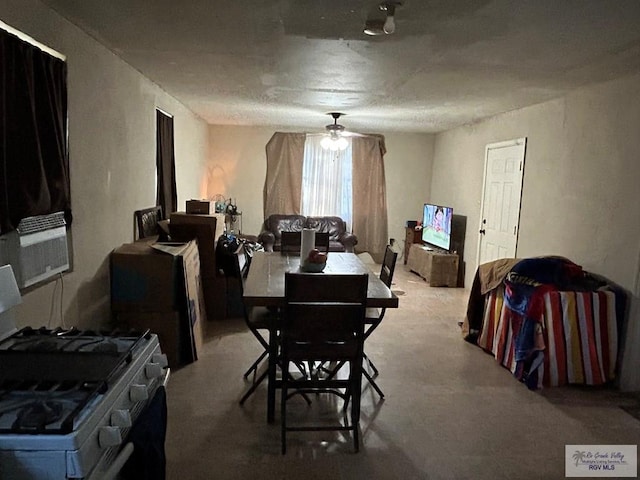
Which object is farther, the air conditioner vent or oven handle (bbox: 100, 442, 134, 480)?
the air conditioner vent

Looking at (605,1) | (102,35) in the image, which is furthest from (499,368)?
(102,35)

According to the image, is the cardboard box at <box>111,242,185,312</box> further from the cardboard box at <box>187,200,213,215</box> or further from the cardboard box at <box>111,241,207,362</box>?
the cardboard box at <box>187,200,213,215</box>

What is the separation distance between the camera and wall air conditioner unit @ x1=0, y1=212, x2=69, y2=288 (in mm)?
2061

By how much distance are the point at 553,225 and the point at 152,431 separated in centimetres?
396

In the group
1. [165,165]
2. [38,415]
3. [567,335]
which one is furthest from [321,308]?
[165,165]

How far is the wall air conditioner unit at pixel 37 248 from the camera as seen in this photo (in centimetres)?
206

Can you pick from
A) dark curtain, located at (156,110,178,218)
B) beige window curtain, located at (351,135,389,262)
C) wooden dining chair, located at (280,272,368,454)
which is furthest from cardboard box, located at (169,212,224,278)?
beige window curtain, located at (351,135,389,262)

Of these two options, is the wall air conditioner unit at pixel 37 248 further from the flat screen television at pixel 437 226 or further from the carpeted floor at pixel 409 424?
the flat screen television at pixel 437 226

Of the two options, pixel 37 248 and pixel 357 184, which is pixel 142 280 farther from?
pixel 357 184

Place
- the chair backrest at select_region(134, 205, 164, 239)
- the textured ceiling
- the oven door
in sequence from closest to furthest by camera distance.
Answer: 1. the oven door
2. the textured ceiling
3. the chair backrest at select_region(134, 205, 164, 239)

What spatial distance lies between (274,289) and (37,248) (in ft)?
3.94

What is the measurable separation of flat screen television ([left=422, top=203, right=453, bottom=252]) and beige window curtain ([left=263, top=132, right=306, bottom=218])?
2.11 metres

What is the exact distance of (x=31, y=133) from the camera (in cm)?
212

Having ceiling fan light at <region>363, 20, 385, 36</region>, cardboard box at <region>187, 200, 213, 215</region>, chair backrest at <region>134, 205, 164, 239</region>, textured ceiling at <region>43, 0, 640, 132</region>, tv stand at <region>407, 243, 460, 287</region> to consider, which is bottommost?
tv stand at <region>407, 243, 460, 287</region>
